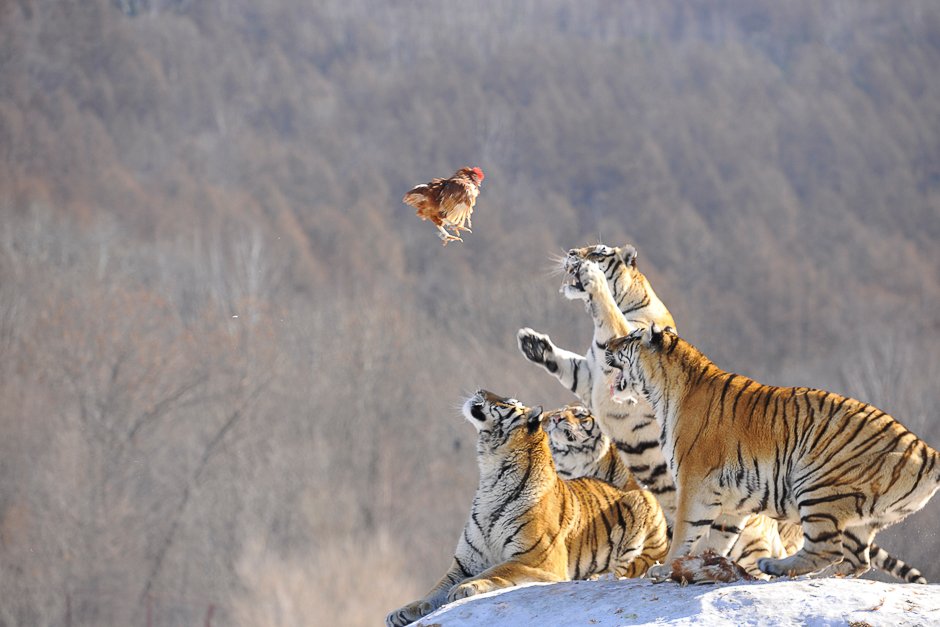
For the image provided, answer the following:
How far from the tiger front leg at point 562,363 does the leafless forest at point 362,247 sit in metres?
4.38

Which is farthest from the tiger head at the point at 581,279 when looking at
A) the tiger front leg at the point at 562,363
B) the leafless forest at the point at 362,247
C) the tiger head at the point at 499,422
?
A: the leafless forest at the point at 362,247

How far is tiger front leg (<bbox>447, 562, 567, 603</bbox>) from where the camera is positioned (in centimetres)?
615

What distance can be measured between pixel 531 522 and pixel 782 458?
4.35 feet

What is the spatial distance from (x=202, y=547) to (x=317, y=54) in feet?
149

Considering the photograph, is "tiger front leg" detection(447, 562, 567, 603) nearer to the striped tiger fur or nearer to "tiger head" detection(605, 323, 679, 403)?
"tiger head" detection(605, 323, 679, 403)

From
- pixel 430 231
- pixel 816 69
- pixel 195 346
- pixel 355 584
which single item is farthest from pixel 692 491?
pixel 816 69

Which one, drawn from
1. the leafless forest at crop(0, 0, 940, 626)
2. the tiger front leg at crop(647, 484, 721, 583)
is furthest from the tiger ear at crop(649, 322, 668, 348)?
the leafless forest at crop(0, 0, 940, 626)

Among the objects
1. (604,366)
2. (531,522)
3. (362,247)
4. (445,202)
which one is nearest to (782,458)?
(531,522)

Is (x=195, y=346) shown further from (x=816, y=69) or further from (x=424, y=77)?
(x=816, y=69)

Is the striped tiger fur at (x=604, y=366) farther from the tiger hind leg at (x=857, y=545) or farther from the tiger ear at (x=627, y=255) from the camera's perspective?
the tiger hind leg at (x=857, y=545)

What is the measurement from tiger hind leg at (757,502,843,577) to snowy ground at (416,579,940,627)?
217mm

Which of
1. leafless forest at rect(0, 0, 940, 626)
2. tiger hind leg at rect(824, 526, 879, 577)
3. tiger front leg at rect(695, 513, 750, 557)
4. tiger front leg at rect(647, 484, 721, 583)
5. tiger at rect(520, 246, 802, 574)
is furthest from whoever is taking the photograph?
leafless forest at rect(0, 0, 940, 626)

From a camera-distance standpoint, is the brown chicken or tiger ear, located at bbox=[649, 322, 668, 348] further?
the brown chicken

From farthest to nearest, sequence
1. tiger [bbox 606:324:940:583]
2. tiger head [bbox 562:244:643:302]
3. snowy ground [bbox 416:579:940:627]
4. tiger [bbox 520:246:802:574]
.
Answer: tiger head [bbox 562:244:643:302]
tiger [bbox 520:246:802:574]
tiger [bbox 606:324:940:583]
snowy ground [bbox 416:579:940:627]
